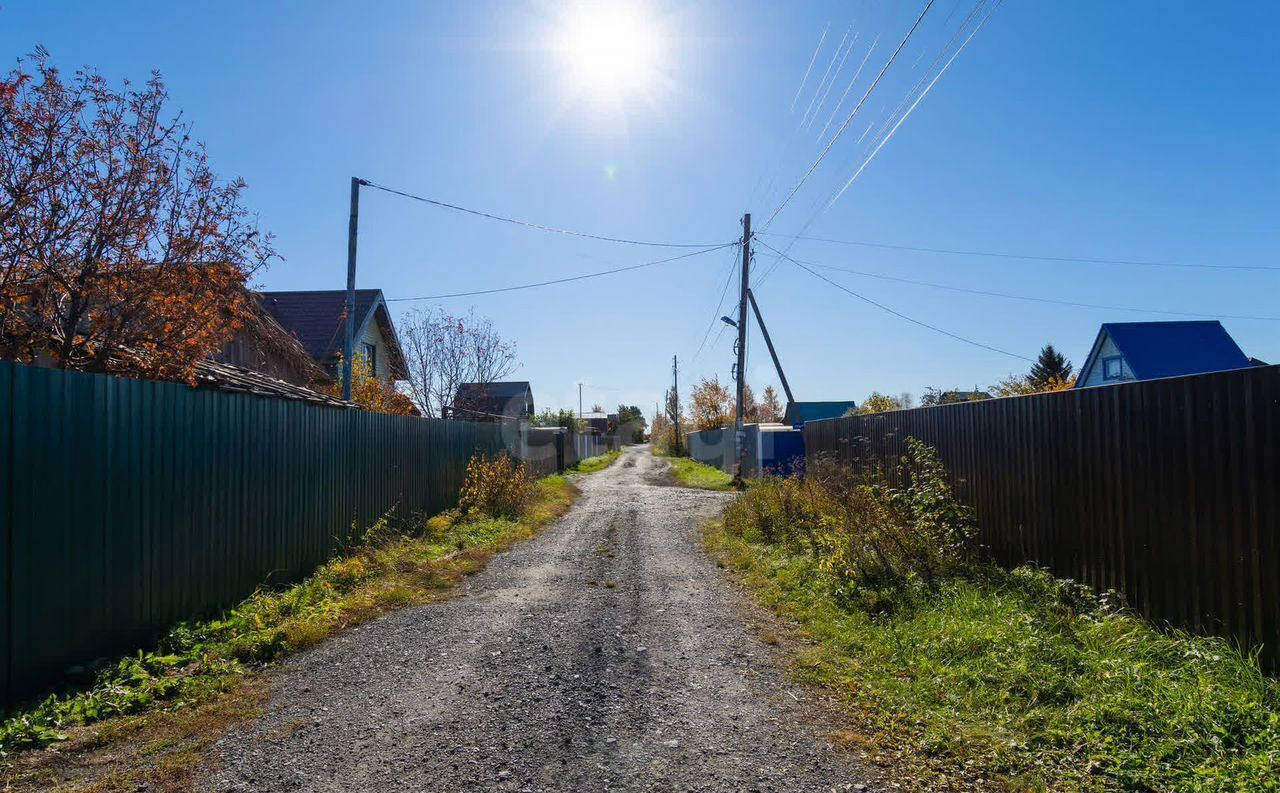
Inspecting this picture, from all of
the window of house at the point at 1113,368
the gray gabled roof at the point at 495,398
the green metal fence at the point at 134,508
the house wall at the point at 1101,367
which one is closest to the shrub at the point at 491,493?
the green metal fence at the point at 134,508

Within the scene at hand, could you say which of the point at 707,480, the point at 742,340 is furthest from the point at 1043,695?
the point at 707,480

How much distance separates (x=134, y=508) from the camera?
15.3 ft

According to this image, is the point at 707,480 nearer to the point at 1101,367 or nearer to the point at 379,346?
the point at 379,346

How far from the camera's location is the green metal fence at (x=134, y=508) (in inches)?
148

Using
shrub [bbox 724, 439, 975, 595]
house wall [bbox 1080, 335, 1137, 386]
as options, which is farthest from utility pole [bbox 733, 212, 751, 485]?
house wall [bbox 1080, 335, 1137, 386]

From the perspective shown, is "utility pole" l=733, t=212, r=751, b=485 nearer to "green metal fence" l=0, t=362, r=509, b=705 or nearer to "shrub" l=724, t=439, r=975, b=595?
"shrub" l=724, t=439, r=975, b=595

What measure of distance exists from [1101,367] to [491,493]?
80.8ft

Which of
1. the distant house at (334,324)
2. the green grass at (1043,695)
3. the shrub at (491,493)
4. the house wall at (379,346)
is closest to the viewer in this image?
the green grass at (1043,695)

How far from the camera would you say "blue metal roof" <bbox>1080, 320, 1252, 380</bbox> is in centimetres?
2409

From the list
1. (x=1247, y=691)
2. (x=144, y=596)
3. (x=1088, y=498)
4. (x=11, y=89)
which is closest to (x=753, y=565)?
(x=1088, y=498)

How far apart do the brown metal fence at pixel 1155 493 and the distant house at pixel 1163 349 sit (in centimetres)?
2222

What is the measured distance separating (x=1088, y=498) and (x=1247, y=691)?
2039 millimetres

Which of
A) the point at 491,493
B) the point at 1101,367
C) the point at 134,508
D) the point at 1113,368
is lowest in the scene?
the point at 491,493

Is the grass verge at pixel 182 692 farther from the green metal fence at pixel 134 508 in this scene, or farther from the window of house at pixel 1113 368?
the window of house at pixel 1113 368
